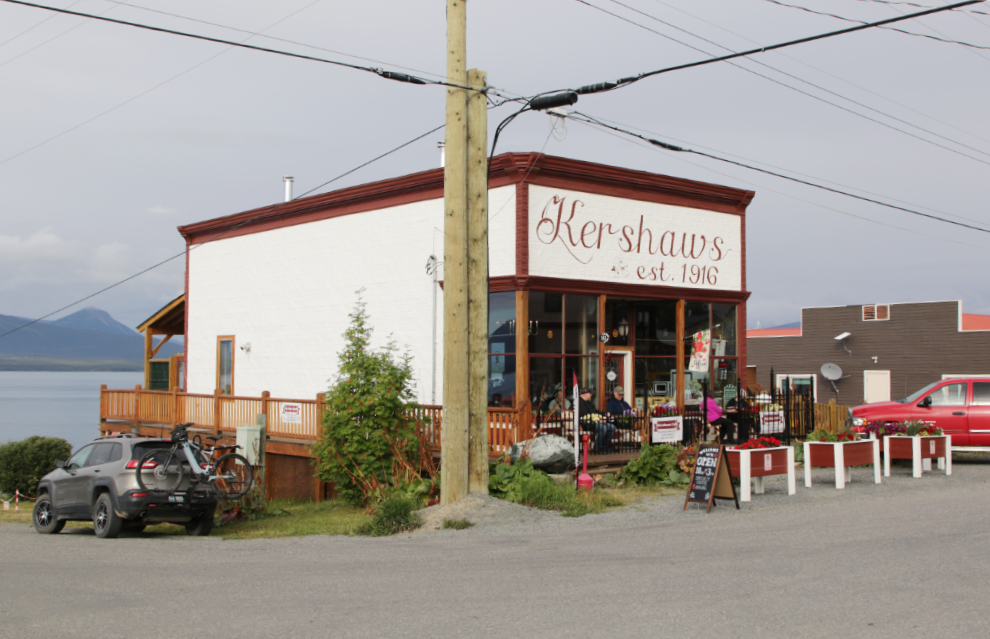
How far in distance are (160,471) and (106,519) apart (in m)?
1.21

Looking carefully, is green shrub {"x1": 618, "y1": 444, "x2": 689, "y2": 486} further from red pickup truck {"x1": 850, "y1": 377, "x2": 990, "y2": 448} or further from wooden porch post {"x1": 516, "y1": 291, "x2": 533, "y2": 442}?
red pickup truck {"x1": 850, "y1": 377, "x2": 990, "y2": 448}

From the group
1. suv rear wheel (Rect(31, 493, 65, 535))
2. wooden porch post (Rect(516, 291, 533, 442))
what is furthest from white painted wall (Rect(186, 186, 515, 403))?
suv rear wheel (Rect(31, 493, 65, 535))

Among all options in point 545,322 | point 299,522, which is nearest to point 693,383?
point 545,322

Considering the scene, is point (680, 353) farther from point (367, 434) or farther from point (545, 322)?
point (367, 434)

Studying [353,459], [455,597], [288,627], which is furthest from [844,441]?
[288,627]

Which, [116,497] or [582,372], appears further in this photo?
[582,372]

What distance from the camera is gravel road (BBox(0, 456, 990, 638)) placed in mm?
6727

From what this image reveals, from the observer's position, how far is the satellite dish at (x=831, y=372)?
40.5 meters

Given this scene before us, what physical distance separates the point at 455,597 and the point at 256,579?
239cm

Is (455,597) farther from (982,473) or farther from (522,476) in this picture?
(982,473)

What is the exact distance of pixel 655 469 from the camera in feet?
53.9

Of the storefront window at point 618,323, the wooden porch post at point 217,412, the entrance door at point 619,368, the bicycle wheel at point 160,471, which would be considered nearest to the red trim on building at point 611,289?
the storefront window at point 618,323

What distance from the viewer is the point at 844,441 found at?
53.3 ft

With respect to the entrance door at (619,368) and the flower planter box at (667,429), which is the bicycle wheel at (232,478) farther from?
the entrance door at (619,368)
